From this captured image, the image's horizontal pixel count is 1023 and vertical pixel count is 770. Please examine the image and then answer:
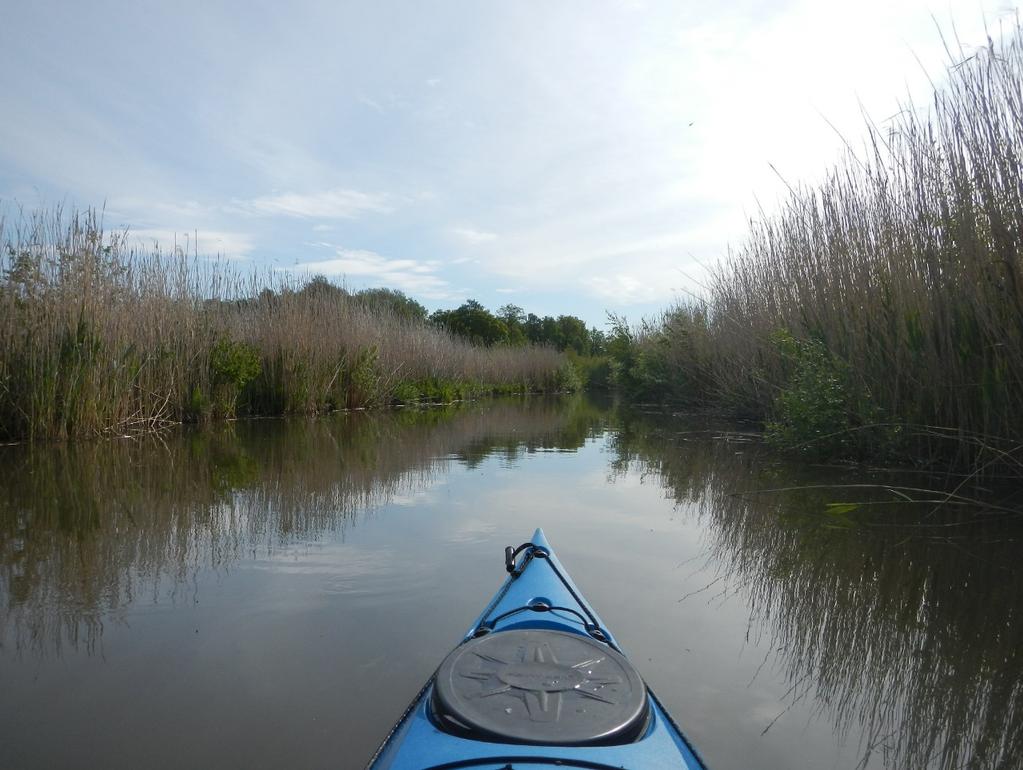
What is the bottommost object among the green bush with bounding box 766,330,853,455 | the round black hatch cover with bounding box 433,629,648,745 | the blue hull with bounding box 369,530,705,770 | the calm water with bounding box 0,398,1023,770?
the calm water with bounding box 0,398,1023,770

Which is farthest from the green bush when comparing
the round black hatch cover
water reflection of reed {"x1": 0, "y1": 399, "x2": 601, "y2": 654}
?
the round black hatch cover

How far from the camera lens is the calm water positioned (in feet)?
6.13

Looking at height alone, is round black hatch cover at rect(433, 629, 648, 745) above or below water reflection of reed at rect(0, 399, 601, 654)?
above

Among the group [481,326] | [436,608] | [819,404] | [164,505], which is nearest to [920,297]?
[819,404]

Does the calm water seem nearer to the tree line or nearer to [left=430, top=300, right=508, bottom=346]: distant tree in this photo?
the tree line

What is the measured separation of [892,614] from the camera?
2.74 meters

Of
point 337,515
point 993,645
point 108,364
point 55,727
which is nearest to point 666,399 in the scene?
point 108,364

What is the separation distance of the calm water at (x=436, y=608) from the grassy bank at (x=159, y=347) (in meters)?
1.70

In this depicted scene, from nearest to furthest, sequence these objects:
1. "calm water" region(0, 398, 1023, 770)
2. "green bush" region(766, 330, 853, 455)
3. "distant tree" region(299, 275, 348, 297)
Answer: "calm water" region(0, 398, 1023, 770) < "green bush" region(766, 330, 853, 455) < "distant tree" region(299, 275, 348, 297)

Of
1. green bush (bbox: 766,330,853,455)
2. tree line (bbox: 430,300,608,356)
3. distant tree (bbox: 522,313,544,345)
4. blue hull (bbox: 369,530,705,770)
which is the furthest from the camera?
distant tree (bbox: 522,313,544,345)

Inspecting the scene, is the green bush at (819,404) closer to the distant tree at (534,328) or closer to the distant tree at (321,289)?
the distant tree at (321,289)

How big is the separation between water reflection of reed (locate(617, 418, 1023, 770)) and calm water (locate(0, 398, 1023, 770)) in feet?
0.04

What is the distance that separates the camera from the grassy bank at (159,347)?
23.0ft

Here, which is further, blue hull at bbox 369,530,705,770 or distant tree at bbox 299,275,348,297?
distant tree at bbox 299,275,348,297
